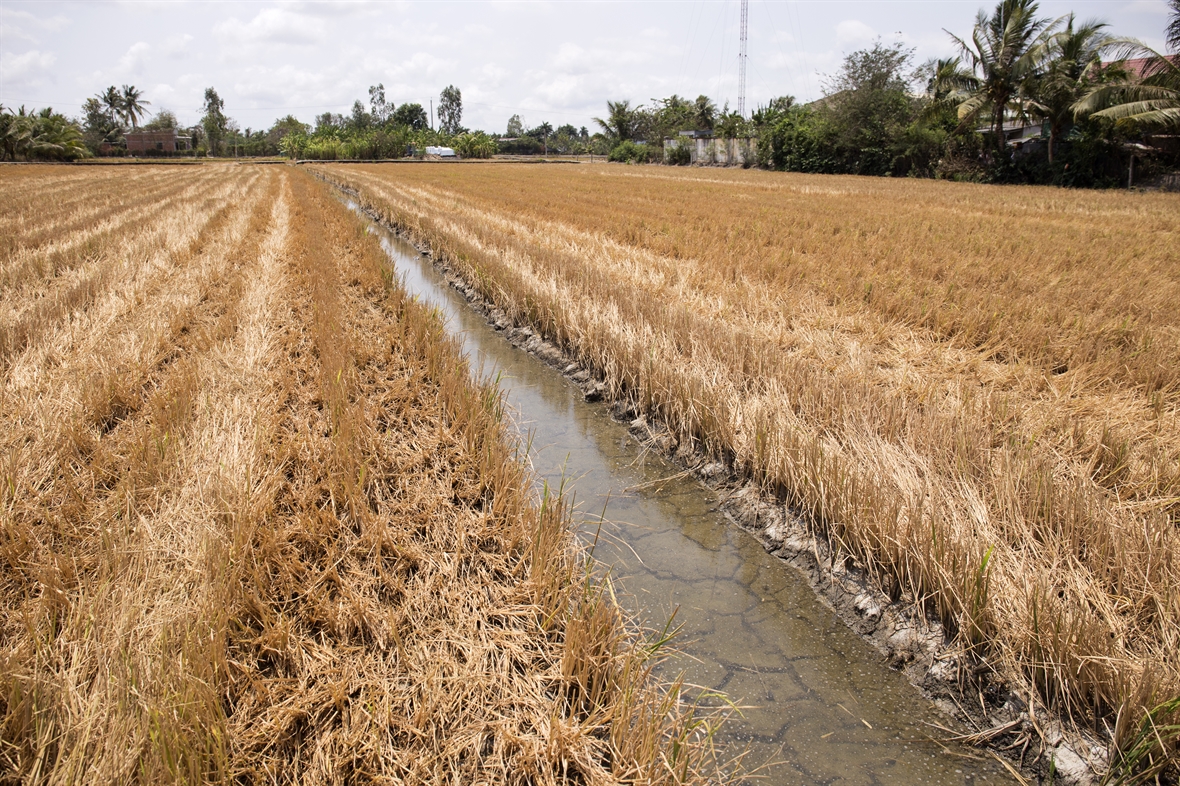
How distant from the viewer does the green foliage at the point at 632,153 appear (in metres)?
61.0

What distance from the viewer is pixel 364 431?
3646 millimetres

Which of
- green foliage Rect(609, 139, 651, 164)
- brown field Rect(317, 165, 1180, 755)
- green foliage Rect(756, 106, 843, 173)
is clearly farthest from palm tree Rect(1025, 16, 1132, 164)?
green foliage Rect(609, 139, 651, 164)

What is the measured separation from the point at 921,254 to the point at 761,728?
796cm

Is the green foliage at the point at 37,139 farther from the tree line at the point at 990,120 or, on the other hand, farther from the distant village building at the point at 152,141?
the distant village building at the point at 152,141

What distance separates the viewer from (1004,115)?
31.5m

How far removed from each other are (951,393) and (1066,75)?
2936 cm

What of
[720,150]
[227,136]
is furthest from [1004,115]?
[227,136]

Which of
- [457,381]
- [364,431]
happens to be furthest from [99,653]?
[457,381]

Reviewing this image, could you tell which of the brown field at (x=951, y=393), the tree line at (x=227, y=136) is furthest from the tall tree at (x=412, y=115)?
the brown field at (x=951, y=393)

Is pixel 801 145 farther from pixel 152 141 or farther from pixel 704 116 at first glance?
pixel 152 141

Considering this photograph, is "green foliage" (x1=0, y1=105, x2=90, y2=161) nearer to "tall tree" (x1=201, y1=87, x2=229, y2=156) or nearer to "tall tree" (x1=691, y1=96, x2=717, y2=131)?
"tall tree" (x1=201, y1=87, x2=229, y2=156)

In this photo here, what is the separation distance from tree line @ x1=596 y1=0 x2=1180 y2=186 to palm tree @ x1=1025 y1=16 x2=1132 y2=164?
0.04 m

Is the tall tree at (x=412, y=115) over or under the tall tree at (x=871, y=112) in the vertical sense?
over

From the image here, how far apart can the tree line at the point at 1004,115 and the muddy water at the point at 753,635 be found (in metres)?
25.4
